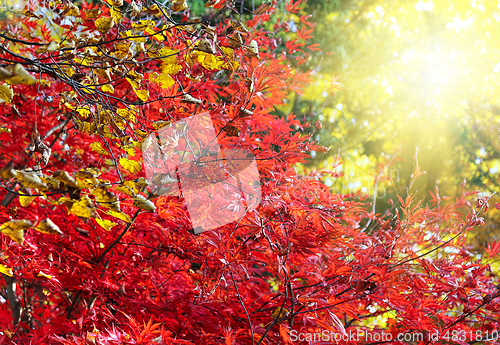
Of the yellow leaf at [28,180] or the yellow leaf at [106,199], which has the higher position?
the yellow leaf at [28,180]

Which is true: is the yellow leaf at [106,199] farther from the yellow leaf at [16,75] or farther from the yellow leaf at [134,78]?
the yellow leaf at [134,78]

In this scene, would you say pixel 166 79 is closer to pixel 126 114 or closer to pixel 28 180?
pixel 126 114

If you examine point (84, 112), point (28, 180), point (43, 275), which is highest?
point (28, 180)

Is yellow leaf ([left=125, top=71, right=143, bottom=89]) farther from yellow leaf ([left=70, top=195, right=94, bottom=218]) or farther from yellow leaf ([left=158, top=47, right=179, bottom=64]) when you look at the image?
yellow leaf ([left=70, top=195, right=94, bottom=218])

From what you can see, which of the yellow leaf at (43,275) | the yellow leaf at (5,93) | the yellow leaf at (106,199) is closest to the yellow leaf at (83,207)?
the yellow leaf at (106,199)

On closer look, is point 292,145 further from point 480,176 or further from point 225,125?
point 480,176

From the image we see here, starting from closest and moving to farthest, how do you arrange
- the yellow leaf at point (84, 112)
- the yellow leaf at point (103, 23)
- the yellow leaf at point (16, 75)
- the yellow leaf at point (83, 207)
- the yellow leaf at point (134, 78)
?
the yellow leaf at point (16, 75), the yellow leaf at point (83, 207), the yellow leaf at point (103, 23), the yellow leaf at point (134, 78), the yellow leaf at point (84, 112)

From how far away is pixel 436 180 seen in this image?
723cm

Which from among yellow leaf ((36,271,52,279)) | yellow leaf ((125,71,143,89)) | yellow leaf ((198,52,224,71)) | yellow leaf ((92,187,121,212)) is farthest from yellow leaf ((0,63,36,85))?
yellow leaf ((36,271,52,279))

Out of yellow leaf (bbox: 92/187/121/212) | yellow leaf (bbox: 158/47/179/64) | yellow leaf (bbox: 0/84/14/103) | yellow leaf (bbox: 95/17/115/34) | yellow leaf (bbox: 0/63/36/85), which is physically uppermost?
yellow leaf (bbox: 95/17/115/34)

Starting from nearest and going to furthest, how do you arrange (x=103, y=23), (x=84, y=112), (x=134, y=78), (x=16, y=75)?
1. (x=16, y=75)
2. (x=103, y=23)
3. (x=134, y=78)
4. (x=84, y=112)

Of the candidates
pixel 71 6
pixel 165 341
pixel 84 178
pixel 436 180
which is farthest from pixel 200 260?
pixel 436 180

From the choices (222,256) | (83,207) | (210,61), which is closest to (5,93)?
(83,207)

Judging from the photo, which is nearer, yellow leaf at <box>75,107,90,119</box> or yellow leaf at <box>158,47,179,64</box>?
yellow leaf at <box>158,47,179,64</box>
